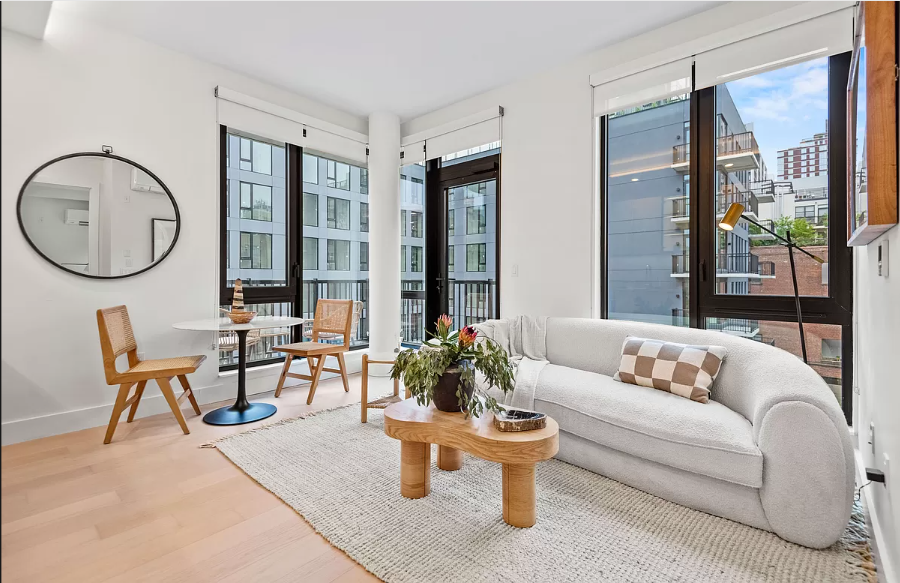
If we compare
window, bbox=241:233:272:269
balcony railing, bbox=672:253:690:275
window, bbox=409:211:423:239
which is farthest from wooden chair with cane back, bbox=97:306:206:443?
balcony railing, bbox=672:253:690:275

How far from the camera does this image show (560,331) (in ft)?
10.7

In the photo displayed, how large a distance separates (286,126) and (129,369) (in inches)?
94.9

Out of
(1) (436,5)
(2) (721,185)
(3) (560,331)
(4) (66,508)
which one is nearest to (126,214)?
(4) (66,508)

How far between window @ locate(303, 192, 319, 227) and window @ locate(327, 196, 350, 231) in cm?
13

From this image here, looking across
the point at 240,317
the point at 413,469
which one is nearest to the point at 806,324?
the point at 413,469

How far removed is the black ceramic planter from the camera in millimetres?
2086

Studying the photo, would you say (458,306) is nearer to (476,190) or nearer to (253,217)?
(476,190)

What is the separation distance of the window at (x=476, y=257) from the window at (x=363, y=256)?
1.10m

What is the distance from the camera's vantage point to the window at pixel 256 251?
3934mm

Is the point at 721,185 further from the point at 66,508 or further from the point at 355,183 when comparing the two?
the point at 66,508

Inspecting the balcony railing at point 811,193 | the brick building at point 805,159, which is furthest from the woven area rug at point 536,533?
the brick building at point 805,159

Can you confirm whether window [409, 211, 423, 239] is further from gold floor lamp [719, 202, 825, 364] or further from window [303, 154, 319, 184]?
gold floor lamp [719, 202, 825, 364]

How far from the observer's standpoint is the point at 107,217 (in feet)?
10.3

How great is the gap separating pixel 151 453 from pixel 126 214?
1.68 metres
